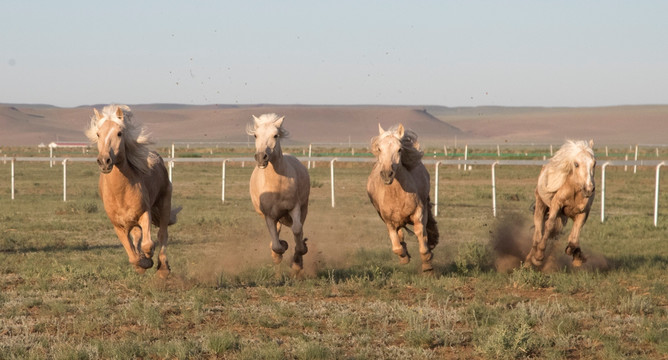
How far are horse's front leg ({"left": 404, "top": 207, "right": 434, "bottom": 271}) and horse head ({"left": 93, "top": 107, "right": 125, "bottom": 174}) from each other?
349 centimetres

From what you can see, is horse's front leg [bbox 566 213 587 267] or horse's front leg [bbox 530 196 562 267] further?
horse's front leg [bbox 530 196 562 267]

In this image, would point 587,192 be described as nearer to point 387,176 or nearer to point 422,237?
point 422,237

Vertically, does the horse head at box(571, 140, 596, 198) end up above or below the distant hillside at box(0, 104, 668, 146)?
below

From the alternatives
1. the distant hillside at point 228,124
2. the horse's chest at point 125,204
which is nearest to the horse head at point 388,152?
the horse's chest at point 125,204

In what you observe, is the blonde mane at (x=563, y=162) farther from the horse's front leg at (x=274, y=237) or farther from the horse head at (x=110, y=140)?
the horse head at (x=110, y=140)

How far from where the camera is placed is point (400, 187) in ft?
34.1

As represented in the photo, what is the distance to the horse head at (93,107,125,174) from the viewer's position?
8.59m

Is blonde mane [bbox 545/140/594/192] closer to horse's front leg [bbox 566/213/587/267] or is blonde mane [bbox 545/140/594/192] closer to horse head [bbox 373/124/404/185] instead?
horse's front leg [bbox 566/213/587/267]

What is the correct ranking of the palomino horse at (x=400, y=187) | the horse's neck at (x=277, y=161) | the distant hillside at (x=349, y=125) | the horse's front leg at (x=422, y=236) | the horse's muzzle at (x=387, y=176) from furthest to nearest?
the distant hillside at (x=349, y=125)
the horse's front leg at (x=422, y=236)
the horse's neck at (x=277, y=161)
the palomino horse at (x=400, y=187)
the horse's muzzle at (x=387, y=176)

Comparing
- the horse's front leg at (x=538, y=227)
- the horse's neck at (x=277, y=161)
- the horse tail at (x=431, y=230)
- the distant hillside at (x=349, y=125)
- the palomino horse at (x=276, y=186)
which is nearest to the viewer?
the palomino horse at (x=276, y=186)

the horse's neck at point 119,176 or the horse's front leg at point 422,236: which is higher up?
the horse's neck at point 119,176

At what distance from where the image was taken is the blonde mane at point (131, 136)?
9039mm

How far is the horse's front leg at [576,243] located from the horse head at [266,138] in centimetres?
362

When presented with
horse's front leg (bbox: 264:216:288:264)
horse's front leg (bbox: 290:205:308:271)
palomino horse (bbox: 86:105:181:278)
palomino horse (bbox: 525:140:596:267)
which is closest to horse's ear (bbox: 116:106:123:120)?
palomino horse (bbox: 86:105:181:278)
